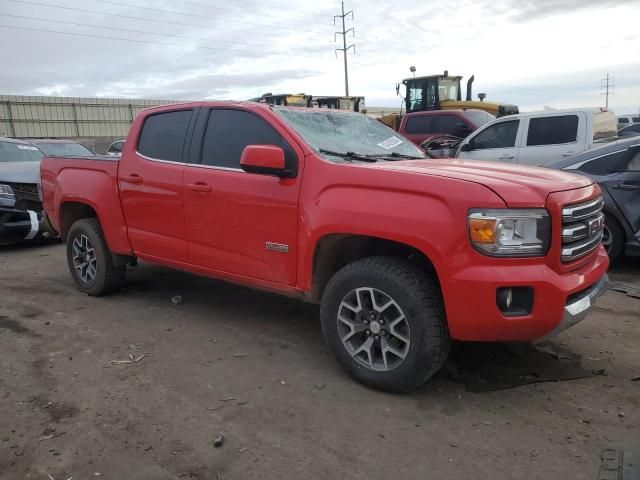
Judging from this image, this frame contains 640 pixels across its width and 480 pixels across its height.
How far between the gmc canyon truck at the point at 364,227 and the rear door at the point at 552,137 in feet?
16.5

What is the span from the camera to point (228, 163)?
4285 mm

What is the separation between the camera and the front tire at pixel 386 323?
3195 mm

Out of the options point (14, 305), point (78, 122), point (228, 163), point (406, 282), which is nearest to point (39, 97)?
point (78, 122)

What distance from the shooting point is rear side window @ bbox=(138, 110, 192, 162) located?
15.5 ft

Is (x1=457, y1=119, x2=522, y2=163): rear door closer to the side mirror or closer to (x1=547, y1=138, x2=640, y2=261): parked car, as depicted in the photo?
(x1=547, y1=138, x2=640, y2=261): parked car

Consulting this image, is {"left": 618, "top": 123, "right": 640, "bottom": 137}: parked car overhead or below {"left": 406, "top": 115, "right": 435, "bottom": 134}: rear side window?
below

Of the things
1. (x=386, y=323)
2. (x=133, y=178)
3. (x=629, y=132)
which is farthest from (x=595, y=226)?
(x=629, y=132)

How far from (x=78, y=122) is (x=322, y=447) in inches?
1180

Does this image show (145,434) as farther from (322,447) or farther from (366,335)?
(366,335)

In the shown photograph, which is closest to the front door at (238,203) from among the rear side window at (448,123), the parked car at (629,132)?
the parked car at (629,132)

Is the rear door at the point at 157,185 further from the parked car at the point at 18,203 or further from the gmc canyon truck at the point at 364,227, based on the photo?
the parked car at the point at 18,203

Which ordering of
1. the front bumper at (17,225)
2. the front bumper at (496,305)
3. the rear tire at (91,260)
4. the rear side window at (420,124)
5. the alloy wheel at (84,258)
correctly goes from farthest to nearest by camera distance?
1. the rear side window at (420,124)
2. the front bumper at (17,225)
3. the alloy wheel at (84,258)
4. the rear tire at (91,260)
5. the front bumper at (496,305)

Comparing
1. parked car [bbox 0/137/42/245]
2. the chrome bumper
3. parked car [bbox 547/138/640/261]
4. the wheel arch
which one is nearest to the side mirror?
the wheel arch

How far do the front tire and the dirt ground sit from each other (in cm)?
17
